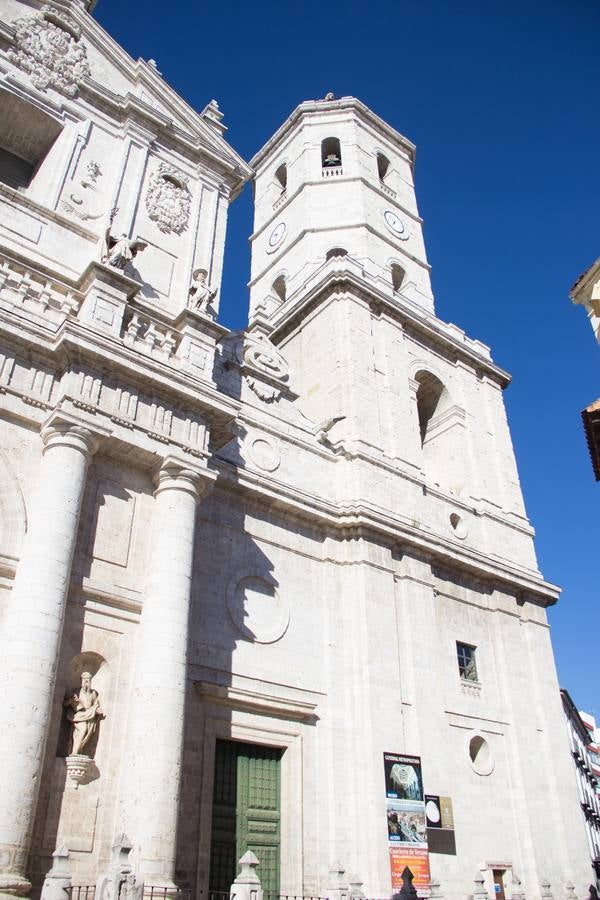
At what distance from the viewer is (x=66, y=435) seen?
14180 mm

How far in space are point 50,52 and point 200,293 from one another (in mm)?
8040

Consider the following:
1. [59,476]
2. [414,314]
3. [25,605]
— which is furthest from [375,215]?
[25,605]

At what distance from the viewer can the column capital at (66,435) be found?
46.4 feet

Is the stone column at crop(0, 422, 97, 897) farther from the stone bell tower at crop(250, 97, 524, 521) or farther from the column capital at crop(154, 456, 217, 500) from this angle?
the stone bell tower at crop(250, 97, 524, 521)

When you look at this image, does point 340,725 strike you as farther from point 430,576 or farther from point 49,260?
point 49,260

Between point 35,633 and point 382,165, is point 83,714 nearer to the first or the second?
point 35,633

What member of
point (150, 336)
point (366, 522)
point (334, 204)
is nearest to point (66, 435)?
point (150, 336)

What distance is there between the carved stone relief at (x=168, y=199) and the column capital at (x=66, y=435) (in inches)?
334

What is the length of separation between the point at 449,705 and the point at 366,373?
10.1 metres

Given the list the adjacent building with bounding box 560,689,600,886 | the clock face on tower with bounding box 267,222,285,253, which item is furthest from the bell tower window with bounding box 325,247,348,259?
the adjacent building with bounding box 560,689,600,886

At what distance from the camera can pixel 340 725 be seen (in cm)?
1814

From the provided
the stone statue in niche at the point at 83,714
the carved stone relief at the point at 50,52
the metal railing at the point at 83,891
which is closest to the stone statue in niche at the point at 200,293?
the carved stone relief at the point at 50,52

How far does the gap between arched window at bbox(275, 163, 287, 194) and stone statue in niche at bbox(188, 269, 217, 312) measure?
1717 cm

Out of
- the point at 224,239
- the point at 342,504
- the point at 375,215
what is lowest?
the point at 342,504
